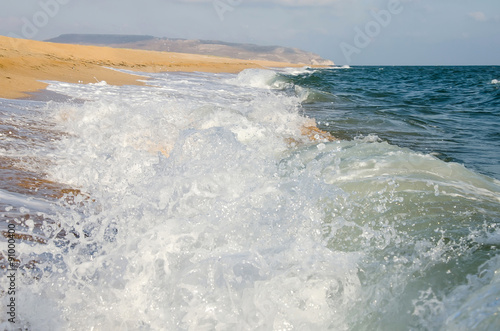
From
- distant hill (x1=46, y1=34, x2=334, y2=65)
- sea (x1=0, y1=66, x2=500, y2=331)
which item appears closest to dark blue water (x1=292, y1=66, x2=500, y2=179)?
sea (x1=0, y1=66, x2=500, y2=331)

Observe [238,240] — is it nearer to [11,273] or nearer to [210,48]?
[11,273]

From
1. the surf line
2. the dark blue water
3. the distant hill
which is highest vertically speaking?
the distant hill

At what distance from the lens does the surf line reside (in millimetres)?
1723

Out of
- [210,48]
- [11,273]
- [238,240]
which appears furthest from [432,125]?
[210,48]

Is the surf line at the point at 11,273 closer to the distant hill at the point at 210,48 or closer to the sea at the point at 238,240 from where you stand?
the sea at the point at 238,240

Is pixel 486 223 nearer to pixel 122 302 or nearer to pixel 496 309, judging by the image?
pixel 496 309

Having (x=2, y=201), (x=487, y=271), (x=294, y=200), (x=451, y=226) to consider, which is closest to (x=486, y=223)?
(x=451, y=226)

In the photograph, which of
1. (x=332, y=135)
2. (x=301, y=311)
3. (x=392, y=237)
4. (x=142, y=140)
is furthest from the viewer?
(x=332, y=135)

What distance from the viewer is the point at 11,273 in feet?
6.26

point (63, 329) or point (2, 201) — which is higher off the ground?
point (2, 201)

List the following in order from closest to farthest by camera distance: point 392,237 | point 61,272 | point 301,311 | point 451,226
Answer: point 301,311
point 61,272
point 392,237
point 451,226

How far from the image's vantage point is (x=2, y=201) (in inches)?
105

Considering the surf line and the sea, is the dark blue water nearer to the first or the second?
the sea

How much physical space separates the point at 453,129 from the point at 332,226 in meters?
6.41
